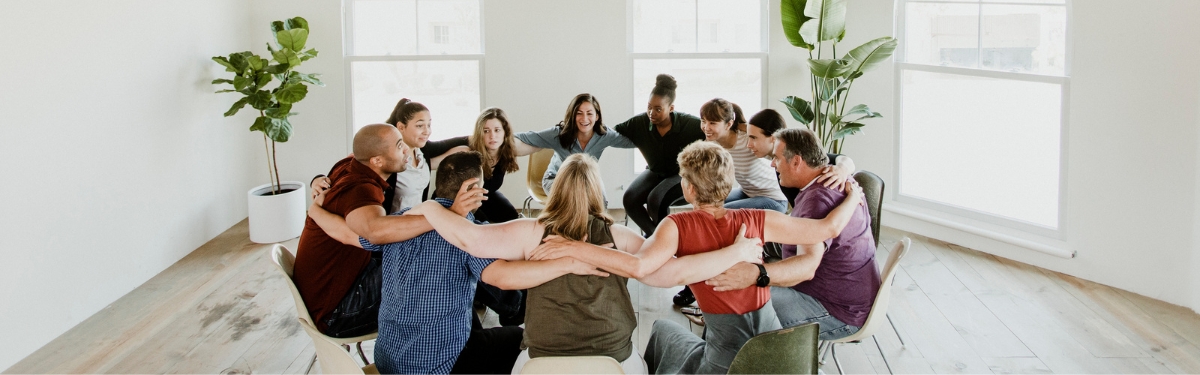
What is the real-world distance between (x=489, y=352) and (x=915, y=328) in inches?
93.0

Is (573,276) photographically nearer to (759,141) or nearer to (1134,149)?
(759,141)

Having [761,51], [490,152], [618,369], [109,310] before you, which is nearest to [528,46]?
[761,51]

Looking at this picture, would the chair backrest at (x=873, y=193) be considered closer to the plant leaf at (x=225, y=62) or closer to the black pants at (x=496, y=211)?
the black pants at (x=496, y=211)

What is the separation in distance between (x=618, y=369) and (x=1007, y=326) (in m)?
2.72

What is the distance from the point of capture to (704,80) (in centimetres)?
715

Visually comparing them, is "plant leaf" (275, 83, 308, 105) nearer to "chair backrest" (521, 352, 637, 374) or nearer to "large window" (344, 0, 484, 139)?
"large window" (344, 0, 484, 139)

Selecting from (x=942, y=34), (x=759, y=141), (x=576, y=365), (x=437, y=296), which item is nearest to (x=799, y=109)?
(x=942, y=34)

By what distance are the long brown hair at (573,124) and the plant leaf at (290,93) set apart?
2.06 metres

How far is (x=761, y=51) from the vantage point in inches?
278

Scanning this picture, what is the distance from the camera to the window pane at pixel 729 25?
23.0 feet

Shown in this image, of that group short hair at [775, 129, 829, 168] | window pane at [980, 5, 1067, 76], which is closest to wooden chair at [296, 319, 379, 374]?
short hair at [775, 129, 829, 168]

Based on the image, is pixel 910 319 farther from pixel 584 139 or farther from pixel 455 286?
pixel 455 286

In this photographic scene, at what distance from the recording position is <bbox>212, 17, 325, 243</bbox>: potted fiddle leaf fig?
19.8ft

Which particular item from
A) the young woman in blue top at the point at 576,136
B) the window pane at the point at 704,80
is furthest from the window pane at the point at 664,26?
the young woman in blue top at the point at 576,136
